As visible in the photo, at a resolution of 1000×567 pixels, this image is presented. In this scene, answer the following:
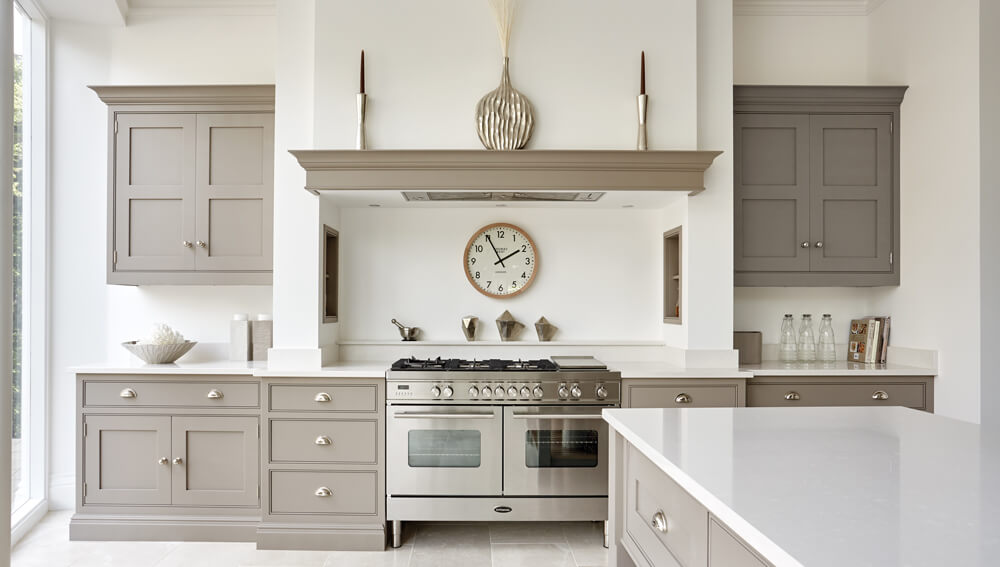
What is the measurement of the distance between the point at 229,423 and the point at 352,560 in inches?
37.6

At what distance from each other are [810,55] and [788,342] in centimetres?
181

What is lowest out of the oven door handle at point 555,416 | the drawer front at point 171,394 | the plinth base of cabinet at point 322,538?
the plinth base of cabinet at point 322,538

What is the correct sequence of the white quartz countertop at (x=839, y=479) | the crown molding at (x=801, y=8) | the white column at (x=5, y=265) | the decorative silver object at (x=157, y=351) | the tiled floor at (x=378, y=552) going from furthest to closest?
the crown molding at (x=801, y=8) → the decorative silver object at (x=157, y=351) → the tiled floor at (x=378, y=552) → the white column at (x=5, y=265) → the white quartz countertop at (x=839, y=479)

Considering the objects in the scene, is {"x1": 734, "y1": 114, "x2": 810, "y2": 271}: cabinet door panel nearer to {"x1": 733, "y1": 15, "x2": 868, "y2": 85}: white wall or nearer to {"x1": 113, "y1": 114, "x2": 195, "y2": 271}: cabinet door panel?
{"x1": 733, "y1": 15, "x2": 868, "y2": 85}: white wall

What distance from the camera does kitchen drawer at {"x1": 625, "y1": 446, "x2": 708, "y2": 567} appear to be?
1.39 meters

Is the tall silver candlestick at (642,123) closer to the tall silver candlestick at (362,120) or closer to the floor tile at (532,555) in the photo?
the tall silver candlestick at (362,120)

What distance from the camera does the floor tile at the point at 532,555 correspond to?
3.27 m

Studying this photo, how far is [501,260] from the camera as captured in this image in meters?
4.08

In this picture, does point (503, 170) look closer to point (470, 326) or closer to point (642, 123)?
point (642, 123)

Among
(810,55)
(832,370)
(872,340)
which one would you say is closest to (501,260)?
(832,370)

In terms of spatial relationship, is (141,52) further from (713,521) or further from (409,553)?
(713,521)

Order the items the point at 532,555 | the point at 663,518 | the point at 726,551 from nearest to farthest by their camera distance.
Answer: the point at 726,551 < the point at 663,518 < the point at 532,555

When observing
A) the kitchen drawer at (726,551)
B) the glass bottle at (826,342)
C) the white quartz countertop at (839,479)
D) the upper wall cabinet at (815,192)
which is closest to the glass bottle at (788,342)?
the glass bottle at (826,342)

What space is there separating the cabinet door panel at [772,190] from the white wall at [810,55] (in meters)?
0.51
